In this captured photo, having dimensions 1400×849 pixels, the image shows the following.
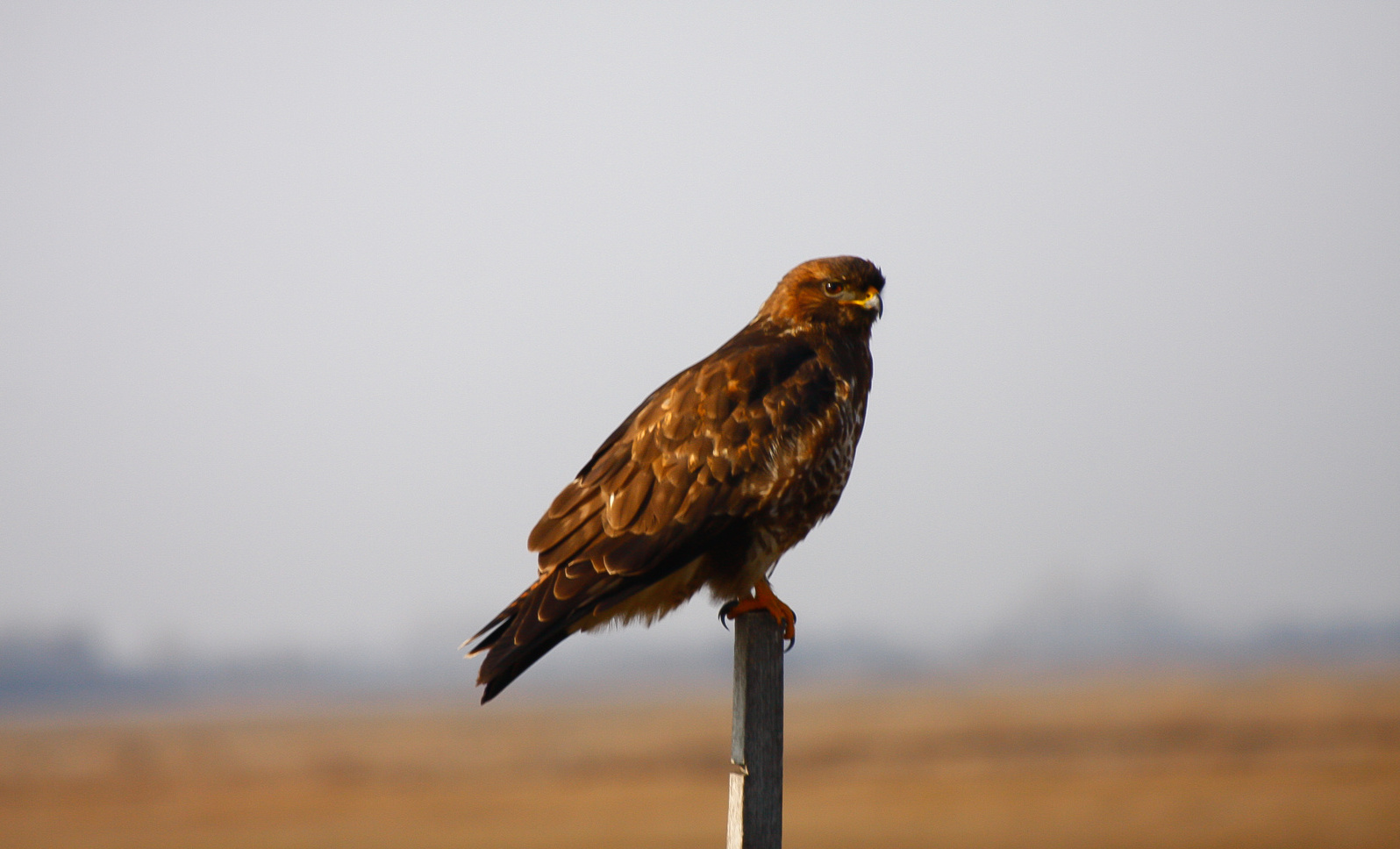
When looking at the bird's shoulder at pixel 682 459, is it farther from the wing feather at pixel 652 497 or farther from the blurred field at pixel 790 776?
the blurred field at pixel 790 776

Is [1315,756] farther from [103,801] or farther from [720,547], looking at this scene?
[720,547]

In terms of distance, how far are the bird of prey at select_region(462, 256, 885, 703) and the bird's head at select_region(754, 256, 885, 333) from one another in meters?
0.42

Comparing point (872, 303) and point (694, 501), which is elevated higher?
point (872, 303)

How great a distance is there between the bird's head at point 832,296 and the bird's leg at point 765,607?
4.55 ft

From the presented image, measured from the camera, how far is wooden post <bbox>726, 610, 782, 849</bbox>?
15.2ft

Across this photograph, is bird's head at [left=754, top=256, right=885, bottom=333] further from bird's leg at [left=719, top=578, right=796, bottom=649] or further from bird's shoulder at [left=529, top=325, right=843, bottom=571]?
bird's leg at [left=719, top=578, right=796, bottom=649]

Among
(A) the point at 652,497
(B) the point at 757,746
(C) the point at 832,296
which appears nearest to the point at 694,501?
(A) the point at 652,497

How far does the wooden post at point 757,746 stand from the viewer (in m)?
4.62

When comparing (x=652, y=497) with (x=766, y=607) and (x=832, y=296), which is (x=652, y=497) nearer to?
(x=766, y=607)

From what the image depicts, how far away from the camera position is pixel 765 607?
574cm

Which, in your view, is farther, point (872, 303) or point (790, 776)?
point (790, 776)

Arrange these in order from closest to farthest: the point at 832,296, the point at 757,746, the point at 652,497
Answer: the point at 757,746
the point at 652,497
the point at 832,296

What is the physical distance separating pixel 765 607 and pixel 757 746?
1.13 metres

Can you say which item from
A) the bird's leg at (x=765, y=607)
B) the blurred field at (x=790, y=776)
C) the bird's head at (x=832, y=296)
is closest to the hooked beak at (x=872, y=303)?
the bird's head at (x=832, y=296)
